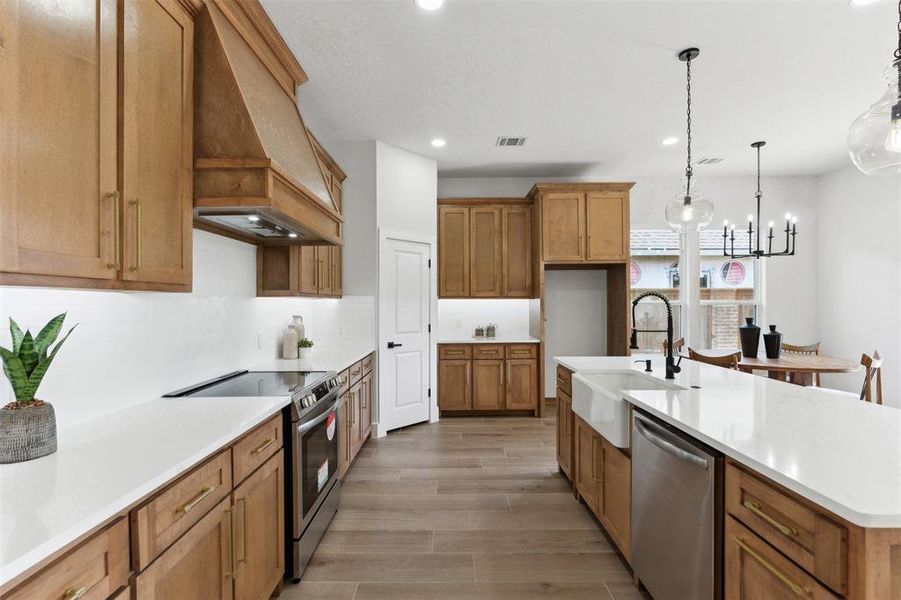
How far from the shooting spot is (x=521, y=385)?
17.7 feet

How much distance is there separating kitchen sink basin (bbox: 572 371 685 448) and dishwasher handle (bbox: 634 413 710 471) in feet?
0.56

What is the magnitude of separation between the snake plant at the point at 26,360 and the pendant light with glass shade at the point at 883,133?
299 centimetres

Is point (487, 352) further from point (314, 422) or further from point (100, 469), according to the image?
point (100, 469)

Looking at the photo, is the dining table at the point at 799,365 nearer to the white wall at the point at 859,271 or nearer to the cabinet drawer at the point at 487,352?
the white wall at the point at 859,271

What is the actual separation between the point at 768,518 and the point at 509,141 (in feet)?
13.6

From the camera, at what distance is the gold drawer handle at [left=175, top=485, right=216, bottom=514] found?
4.38ft

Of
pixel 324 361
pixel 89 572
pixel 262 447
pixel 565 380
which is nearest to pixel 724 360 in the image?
pixel 565 380

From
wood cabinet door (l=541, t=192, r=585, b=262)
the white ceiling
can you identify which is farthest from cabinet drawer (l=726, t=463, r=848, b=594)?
wood cabinet door (l=541, t=192, r=585, b=262)

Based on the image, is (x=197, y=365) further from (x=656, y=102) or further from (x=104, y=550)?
(x=656, y=102)

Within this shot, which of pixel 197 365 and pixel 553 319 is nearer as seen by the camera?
pixel 197 365

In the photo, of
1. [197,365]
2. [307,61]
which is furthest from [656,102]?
[197,365]

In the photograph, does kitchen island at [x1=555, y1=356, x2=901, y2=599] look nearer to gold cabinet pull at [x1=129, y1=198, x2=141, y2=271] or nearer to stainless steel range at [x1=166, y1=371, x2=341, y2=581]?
stainless steel range at [x1=166, y1=371, x2=341, y2=581]

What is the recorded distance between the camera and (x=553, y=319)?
239 inches

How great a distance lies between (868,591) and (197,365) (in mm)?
2845
